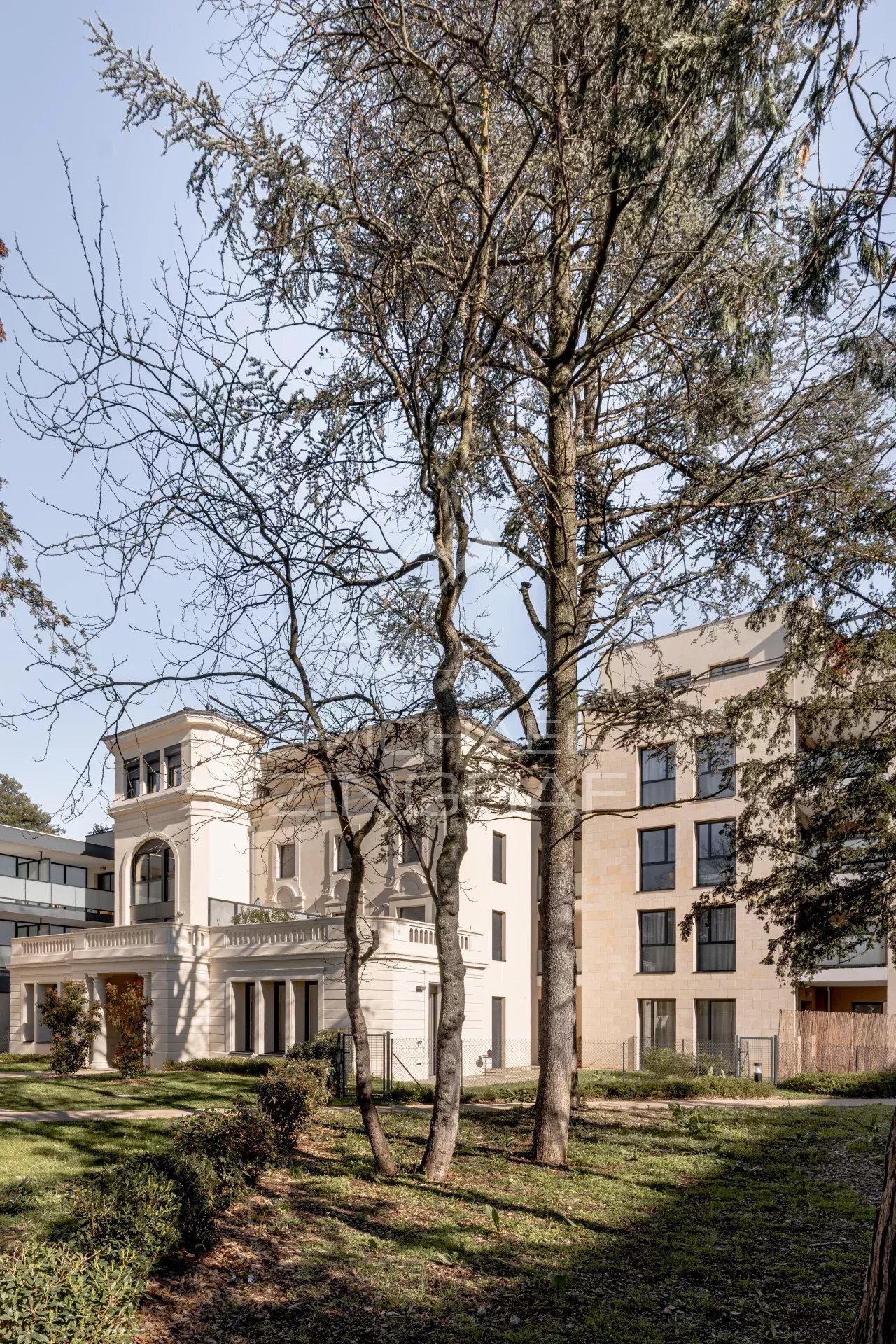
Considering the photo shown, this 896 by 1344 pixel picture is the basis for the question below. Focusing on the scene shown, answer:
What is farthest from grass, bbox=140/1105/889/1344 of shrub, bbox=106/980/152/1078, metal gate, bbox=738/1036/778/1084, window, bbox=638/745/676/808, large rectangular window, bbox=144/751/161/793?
large rectangular window, bbox=144/751/161/793

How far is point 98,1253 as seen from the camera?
6.58 m

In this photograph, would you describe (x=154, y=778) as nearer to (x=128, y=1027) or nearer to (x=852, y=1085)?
(x=128, y=1027)

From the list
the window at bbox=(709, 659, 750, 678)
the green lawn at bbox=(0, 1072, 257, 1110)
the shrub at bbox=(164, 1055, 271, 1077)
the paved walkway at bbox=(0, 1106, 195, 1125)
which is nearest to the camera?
the paved walkway at bbox=(0, 1106, 195, 1125)

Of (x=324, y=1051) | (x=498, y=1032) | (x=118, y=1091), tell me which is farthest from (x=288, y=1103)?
(x=498, y=1032)

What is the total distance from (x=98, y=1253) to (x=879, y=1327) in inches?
185

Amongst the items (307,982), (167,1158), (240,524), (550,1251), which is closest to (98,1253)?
(167,1158)

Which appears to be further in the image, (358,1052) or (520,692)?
(520,692)

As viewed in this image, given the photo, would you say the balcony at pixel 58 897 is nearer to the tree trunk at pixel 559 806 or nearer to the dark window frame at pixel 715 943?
the dark window frame at pixel 715 943

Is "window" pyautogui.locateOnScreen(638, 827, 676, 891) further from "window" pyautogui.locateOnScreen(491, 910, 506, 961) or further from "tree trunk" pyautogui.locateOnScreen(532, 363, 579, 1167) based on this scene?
"tree trunk" pyautogui.locateOnScreen(532, 363, 579, 1167)

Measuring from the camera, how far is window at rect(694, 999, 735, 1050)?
3103cm

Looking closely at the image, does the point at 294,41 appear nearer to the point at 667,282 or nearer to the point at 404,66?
the point at 404,66

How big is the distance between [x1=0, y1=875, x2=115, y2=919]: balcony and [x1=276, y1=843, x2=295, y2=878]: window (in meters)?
9.74

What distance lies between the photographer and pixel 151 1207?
25.3ft

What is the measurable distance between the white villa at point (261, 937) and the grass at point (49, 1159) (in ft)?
39.8
